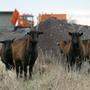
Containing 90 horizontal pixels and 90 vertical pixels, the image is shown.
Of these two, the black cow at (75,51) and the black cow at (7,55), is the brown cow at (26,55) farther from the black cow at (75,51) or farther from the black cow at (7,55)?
the black cow at (75,51)

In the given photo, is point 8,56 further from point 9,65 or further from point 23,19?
point 23,19

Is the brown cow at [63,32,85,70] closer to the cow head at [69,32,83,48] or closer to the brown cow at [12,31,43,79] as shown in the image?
the cow head at [69,32,83,48]

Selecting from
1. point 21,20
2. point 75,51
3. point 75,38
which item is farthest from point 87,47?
point 21,20

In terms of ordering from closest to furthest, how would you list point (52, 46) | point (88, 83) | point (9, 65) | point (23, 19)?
point (88, 83), point (9, 65), point (52, 46), point (23, 19)

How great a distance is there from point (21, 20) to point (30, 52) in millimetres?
29219

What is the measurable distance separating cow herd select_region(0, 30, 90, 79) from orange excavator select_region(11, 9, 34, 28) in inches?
816

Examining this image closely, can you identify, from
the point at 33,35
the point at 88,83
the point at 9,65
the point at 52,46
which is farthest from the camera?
the point at 52,46

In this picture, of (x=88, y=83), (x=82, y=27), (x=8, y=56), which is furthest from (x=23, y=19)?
(x=88, y=83)

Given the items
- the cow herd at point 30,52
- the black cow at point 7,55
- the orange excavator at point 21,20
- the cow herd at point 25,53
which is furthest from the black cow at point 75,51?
the orange excavator at point 21,20

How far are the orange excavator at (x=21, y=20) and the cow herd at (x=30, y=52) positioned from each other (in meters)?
Result: 20.7

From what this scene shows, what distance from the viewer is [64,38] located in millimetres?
20406

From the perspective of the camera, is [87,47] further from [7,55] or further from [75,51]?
[7,55]

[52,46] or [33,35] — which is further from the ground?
[33,35]

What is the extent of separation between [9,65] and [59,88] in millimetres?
5187
